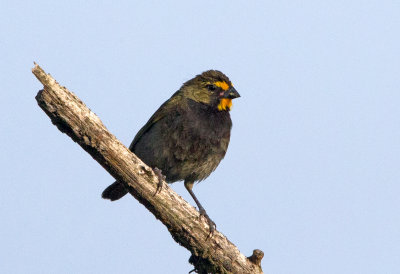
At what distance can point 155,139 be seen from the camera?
626cm

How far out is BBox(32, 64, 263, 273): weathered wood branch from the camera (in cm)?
427

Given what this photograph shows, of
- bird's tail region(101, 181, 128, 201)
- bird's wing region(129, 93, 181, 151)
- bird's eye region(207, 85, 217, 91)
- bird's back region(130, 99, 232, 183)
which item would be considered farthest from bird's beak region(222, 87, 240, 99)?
bird's tail region(101, 181, 128, 201)

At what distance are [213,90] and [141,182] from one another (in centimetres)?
224

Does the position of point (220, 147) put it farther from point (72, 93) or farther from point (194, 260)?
point (72, 93)

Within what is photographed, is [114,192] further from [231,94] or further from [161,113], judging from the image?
[231,94]

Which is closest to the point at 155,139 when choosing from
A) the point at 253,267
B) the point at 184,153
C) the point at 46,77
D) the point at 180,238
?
the point at 184,153

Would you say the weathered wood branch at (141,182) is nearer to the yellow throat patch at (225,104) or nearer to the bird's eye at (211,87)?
the yellow throat patch at (225,104)

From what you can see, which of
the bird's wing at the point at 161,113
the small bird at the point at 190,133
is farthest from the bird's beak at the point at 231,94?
the bird's wing at the point at 161,113

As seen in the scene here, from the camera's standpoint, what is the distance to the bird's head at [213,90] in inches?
261

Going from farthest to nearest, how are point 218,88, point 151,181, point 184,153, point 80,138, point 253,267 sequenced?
1. point 218,88
2. point 184,153
3. point 253,267
4. point 151,181
5. point 80,138

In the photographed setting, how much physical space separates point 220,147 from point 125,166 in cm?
189

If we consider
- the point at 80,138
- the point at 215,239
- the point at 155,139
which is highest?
the point at 155,139

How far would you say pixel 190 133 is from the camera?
6156 millimetres

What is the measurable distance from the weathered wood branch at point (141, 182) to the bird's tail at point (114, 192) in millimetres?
1833
